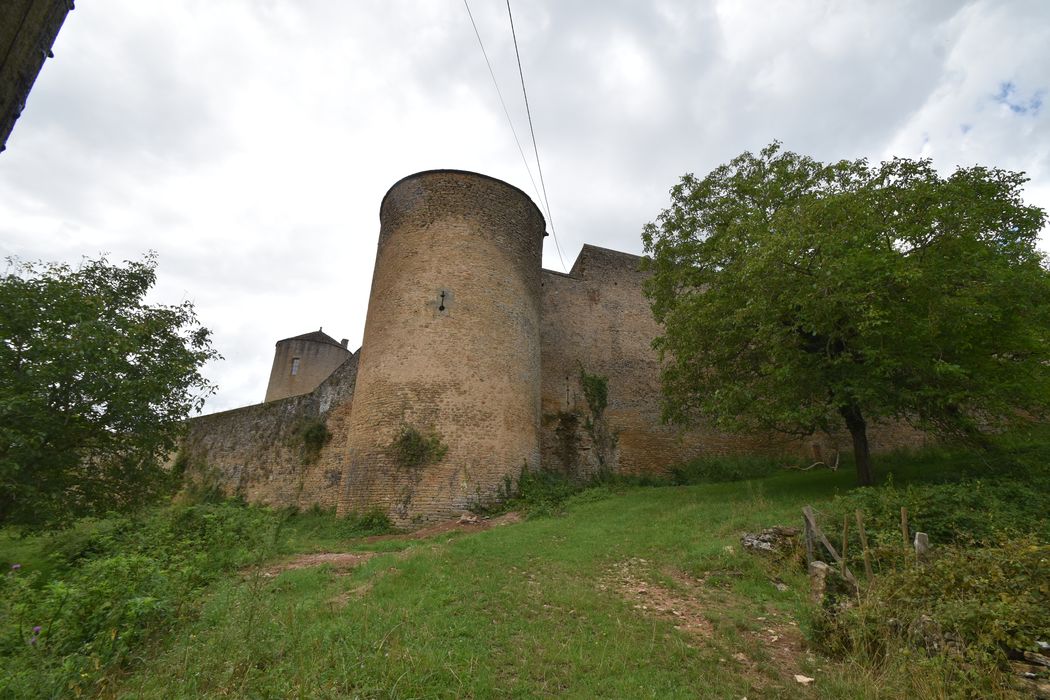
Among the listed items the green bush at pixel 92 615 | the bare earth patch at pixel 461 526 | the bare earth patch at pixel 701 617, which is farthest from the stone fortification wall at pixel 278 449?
the bare earth patch at pixel 701 617

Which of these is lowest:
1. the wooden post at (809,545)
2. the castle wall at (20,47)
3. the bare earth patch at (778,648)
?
the bare earth patch at (778,648)

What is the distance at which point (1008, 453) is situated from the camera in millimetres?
8977

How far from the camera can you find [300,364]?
3366cm

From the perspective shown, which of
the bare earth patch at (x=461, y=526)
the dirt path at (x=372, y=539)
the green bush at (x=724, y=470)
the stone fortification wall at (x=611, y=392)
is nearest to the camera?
the dirt path at (x=372, y=539)

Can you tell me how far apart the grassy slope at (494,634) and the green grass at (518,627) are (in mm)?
18

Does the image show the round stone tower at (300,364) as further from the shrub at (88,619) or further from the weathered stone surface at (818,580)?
the weathered stone surface at (818,580)

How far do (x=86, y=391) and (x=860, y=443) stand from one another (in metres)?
14.4

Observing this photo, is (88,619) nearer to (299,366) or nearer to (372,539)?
(372,539)

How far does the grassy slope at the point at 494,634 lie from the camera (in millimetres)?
3654

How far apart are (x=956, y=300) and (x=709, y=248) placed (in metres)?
5.64

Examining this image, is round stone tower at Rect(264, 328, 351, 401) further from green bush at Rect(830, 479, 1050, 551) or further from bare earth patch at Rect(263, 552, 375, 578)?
green bush at Rect(830, 479, 1050, 551)

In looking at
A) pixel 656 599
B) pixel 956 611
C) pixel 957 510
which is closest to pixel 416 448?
pixel 656 599

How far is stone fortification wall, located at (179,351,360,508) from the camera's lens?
16094 millimetres

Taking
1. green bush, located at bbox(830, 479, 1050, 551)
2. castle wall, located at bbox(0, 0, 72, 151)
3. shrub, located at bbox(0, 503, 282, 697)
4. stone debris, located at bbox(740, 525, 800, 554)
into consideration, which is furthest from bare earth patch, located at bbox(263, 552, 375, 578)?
castle wall, located at bbox(0, 0, 72, 151)
